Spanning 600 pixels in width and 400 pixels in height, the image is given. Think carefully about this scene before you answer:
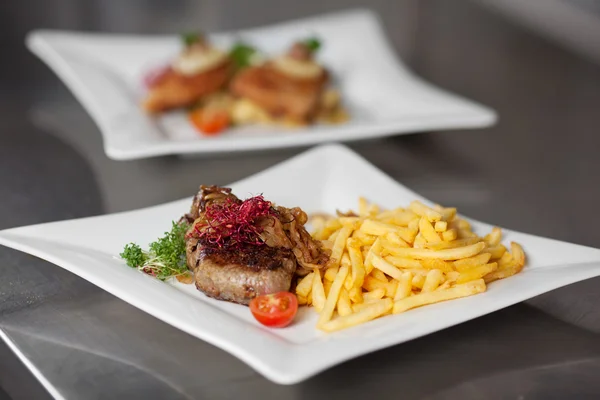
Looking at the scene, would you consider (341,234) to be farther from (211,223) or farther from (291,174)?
(291,174)

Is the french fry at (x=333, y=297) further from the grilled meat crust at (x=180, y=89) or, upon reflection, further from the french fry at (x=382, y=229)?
the grilled meat crust at (x=180, y=89)

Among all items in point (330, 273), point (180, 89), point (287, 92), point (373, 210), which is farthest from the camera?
point (180, 89)

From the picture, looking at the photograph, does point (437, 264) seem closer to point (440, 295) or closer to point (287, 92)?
point (440, 295)

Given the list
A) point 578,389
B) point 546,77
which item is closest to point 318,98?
point 546,77

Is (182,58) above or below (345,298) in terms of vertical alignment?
above

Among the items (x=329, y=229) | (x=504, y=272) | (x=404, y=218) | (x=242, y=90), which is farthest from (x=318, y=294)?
(x=242, y=90)

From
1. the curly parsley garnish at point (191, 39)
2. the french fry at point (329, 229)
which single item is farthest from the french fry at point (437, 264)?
the curly parsley garnish at point (191, 39)
